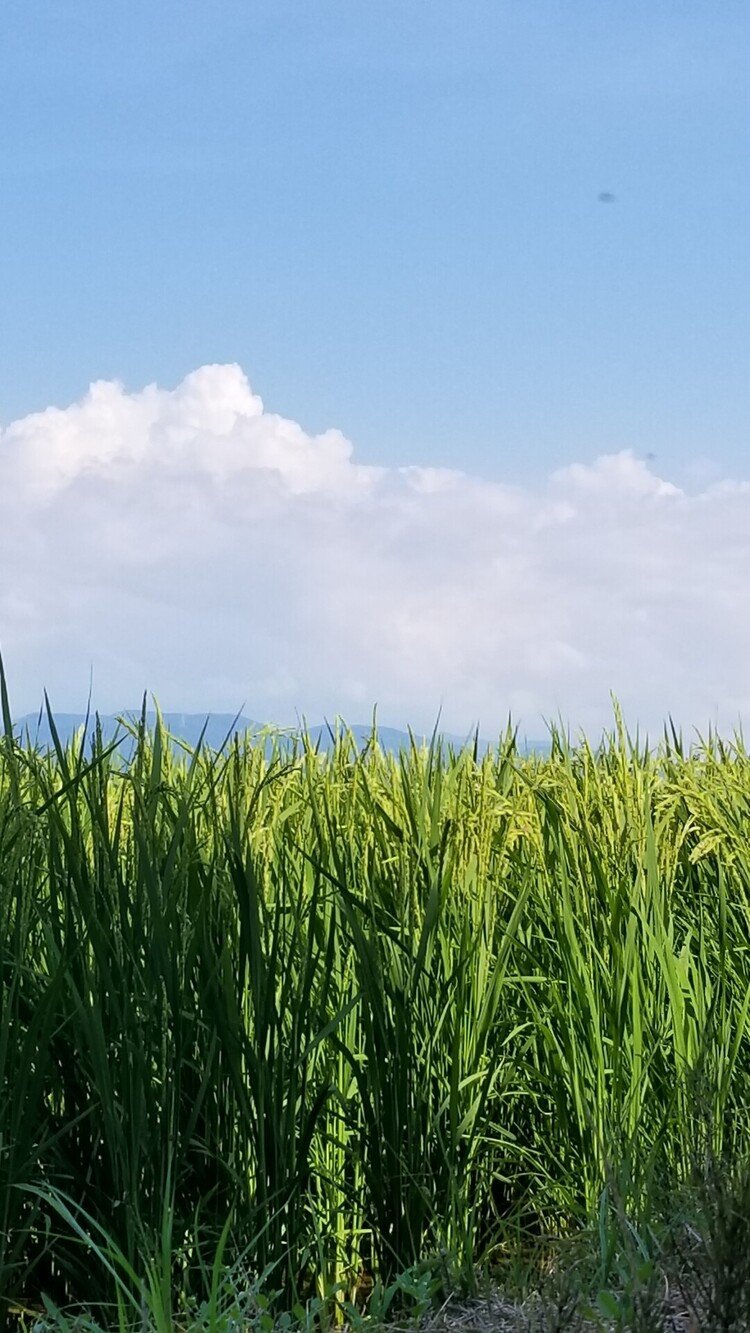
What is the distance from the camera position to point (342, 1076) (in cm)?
325

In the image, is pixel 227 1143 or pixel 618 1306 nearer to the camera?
pixel 618 1306

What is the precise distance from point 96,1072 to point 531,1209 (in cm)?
153

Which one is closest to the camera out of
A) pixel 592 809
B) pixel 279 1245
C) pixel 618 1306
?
pixel 618 1306

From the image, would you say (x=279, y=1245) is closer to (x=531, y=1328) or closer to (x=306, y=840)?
(x=531, y=1328)

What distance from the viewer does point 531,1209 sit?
3.47 metres

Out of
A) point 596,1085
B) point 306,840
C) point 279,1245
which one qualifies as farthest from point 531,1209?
point 306,840

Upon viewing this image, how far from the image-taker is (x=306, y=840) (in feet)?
13.0

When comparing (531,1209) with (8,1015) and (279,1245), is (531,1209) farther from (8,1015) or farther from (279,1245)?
(8,1015)

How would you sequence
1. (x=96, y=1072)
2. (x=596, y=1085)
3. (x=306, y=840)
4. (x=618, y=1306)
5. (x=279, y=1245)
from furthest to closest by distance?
(x=306, y=840) → (x=596, y=1085) → (x=279, y=1245) → (x=96, y=1072) → (x=618, y=1306)

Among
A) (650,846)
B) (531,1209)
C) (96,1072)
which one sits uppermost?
(650,846)

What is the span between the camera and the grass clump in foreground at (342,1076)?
8.25 feet

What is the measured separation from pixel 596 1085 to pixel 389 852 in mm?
865

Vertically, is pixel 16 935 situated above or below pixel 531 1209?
above

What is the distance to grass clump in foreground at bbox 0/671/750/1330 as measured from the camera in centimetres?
251
